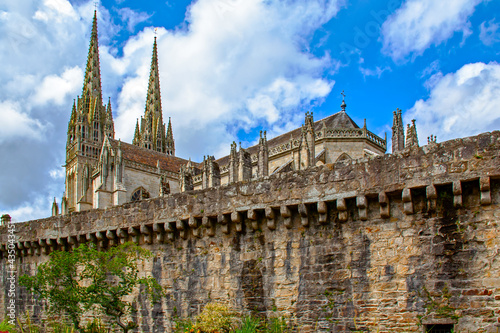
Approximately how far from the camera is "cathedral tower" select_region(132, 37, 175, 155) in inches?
2741

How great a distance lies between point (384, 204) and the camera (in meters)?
8.76

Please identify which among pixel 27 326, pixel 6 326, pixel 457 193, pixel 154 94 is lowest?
pixel 27 326

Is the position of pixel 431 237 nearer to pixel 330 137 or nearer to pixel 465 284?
pixel 465 284

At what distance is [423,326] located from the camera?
8.03 m

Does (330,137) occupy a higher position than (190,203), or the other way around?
(330,137)

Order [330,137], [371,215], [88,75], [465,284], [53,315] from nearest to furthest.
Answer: [465,284] → [371,215] → [53,315] → [330,137] → [88,75]

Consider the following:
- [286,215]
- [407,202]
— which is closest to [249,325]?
[286,215]

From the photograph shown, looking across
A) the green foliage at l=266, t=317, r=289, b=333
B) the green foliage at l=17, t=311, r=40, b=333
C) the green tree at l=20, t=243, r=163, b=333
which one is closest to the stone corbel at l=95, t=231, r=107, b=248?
the green tree at l=20, t=243, r=163, b=333

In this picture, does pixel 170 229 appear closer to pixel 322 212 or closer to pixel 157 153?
pixel 322 212

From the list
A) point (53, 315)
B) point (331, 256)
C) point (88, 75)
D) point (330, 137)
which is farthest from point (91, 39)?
point (331, 256)

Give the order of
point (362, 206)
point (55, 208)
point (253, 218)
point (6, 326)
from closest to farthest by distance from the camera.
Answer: point (362, 206) < point (253, 218) < point (6, 326) < point (55, 208)

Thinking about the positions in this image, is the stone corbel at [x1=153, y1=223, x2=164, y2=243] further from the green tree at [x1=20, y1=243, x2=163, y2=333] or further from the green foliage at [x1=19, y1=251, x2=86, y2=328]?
the green foliage at [x1=19, y1=251, x2=86, y2=328]

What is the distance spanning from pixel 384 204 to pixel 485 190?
161 centimetres

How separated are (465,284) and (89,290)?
24.7 ft
